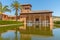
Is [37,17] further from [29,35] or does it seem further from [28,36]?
[28,36]

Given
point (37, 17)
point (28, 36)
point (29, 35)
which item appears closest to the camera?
point (28, 36)

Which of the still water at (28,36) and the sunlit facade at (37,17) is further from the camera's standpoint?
the sunlit facade at (37,17)

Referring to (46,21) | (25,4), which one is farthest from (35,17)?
(25,4)

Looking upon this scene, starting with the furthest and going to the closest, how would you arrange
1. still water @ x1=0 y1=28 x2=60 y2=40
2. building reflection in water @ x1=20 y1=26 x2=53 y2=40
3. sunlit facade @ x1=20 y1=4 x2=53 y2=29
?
1. sunlit facade @ x1=20 y1=4 x2=53 y2=29
2. building reflection in water @ x1=20 y1=26 x2=53 y2=40
3. still water @ x1=0 y1=28 x2=60 y2=40

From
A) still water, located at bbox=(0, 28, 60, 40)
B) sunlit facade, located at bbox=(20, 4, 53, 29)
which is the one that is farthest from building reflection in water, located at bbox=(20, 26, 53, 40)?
sunlit facade, located at bbox=(20, 4, 53, 29)

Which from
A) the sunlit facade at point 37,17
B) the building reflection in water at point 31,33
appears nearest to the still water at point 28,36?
the building reflection in water at point 31,33

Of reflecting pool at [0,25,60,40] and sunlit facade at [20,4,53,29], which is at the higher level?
sunlit facade at [20,4,53,29]

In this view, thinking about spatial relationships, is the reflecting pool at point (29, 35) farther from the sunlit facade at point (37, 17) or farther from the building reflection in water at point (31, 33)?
the sunlit facade at point (37, 17)

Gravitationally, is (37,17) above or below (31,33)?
above

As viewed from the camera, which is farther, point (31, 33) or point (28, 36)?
point (31, 33)

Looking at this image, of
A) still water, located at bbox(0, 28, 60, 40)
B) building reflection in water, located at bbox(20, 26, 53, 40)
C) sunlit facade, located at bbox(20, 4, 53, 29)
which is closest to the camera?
still water, located at bbox(0, 28, 60, 40)

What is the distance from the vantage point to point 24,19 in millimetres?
50875

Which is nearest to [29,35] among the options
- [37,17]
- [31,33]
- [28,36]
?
[28,36]

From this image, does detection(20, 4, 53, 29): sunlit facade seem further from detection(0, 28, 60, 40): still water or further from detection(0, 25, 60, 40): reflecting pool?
detection(0, 28, 60, 40): still water
